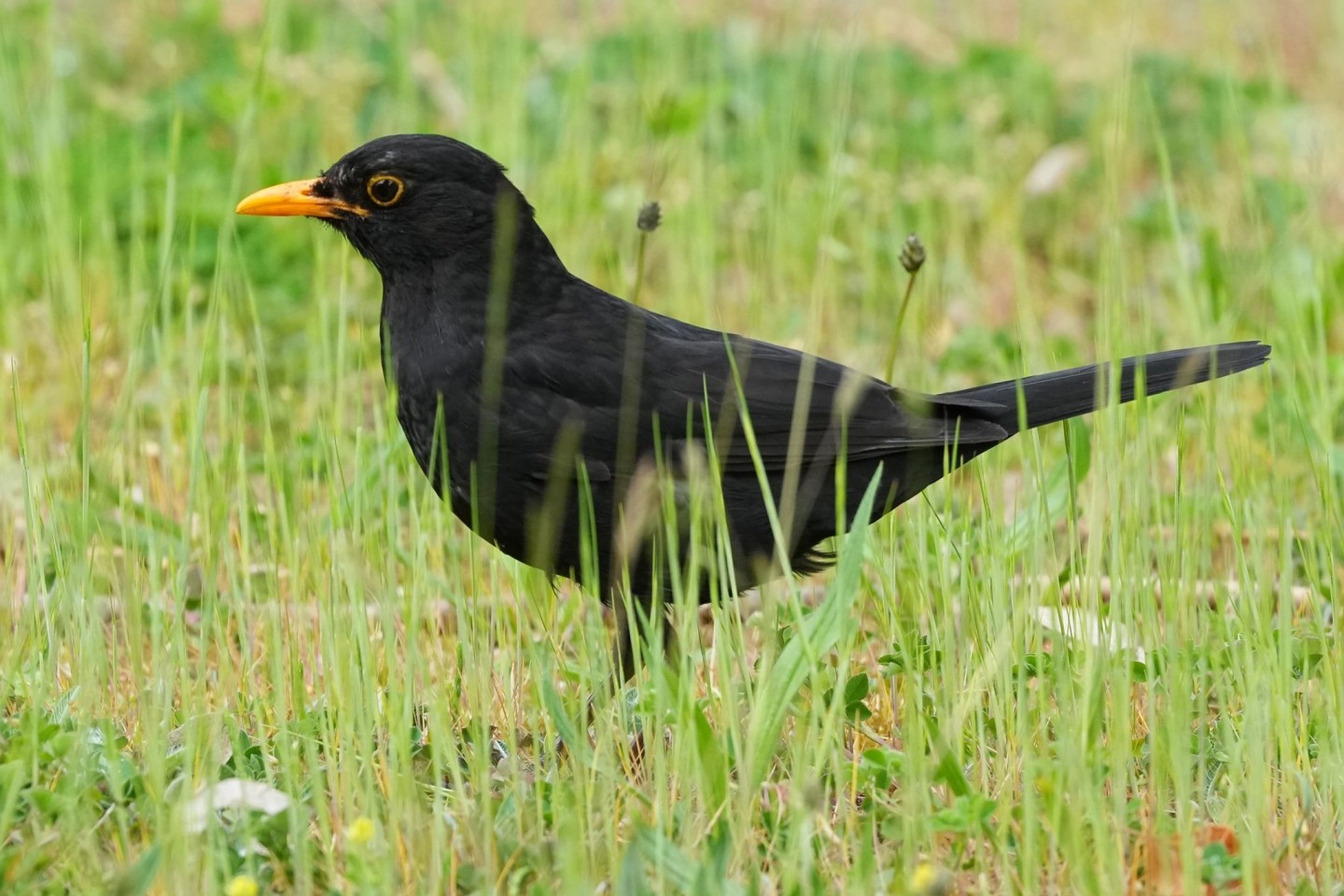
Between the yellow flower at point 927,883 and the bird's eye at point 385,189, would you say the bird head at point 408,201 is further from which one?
the yellow flower at point 927,883

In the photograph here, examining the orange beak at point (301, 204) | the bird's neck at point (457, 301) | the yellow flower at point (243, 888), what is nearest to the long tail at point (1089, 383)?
the bird's neck at point (457, 301)

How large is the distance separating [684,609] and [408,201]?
1.41 metres

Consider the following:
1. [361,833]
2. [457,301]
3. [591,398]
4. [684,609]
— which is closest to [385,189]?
[457,301]

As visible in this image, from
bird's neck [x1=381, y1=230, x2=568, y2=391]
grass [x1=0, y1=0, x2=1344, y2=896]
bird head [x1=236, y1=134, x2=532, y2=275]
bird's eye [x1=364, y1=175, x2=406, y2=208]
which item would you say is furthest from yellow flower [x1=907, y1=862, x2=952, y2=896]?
bird's eye [x1=364, y1=175, x2=406, y2=208]

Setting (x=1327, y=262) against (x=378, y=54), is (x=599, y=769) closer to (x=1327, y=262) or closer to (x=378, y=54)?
(x=1327, y=262)

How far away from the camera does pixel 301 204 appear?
4.02m

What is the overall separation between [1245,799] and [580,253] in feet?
11.6

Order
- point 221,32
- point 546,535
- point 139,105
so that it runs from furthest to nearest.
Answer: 1. point 221,32
2. point 139,105
3. point 546,535

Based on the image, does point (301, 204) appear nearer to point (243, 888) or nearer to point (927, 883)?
point (243, 888)

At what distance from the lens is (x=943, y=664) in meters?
3.10

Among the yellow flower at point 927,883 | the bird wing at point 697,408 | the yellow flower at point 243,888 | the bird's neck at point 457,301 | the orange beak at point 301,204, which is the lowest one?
the yellow flower at point 243,888

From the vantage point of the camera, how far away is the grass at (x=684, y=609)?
269 cm

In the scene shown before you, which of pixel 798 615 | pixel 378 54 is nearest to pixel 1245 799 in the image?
pixel 798 615

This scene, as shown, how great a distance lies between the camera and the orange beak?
13.2 feet
